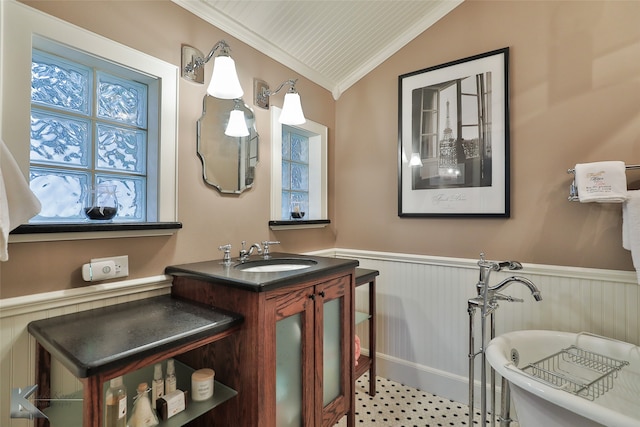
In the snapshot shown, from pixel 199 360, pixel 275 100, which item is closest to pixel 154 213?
pixel 199 360

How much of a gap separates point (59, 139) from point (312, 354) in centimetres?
142

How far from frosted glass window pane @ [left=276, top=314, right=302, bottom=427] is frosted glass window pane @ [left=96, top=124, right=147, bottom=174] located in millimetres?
1038

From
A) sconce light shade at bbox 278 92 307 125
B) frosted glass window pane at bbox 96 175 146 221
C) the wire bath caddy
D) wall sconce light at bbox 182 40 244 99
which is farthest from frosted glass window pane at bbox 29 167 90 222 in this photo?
the wire bath caddy

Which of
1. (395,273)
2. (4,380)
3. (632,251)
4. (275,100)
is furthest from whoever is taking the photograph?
(395,273)

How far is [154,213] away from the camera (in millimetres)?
1493

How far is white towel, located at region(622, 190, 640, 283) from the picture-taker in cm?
145

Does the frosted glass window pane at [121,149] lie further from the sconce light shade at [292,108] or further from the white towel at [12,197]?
the sconce light shade at [292,108]

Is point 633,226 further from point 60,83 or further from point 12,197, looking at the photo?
point 60,83

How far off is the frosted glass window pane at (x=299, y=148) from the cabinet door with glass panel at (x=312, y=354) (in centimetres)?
119

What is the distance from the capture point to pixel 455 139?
81.5 inches

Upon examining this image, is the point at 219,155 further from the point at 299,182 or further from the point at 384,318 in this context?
the point at 384,318

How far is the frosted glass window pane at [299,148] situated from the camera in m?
2.43

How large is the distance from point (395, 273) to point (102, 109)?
6.66 ft

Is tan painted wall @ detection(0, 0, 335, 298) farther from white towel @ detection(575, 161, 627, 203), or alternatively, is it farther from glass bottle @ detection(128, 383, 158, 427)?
white towel @ detection(575, 161, 627, 203)
